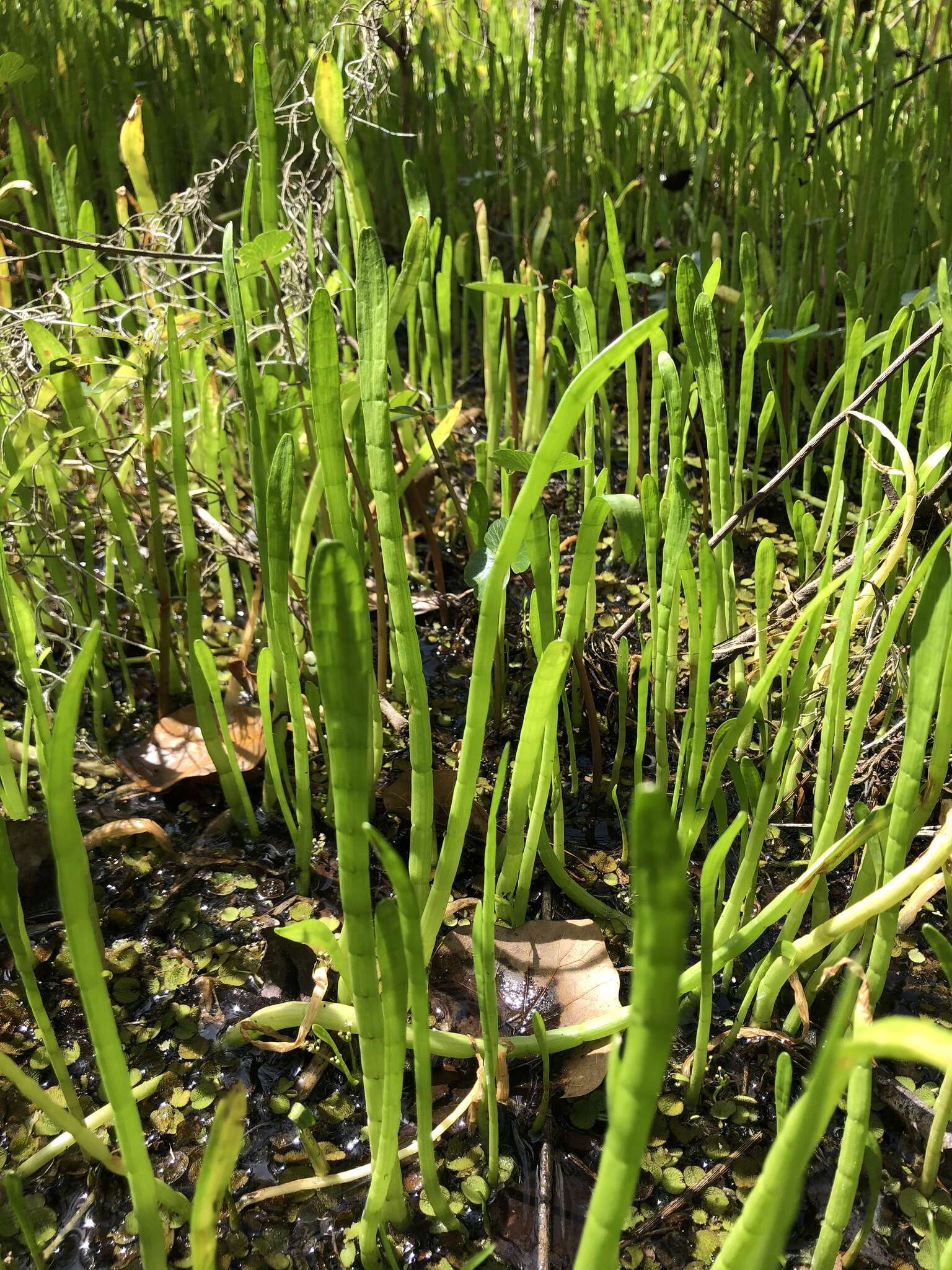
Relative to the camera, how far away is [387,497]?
67cm

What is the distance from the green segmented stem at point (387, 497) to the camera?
26.2 inches

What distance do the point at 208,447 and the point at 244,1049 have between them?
2.57 ft

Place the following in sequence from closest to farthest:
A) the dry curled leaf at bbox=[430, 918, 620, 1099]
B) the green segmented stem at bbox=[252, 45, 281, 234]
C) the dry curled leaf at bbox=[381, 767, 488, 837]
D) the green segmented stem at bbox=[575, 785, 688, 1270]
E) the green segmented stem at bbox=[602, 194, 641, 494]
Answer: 1. the green segmented stem at bbox=[575, 785, 688, 1270]
2. the dry curled leaf at bbox=[430, 918, 620, 1099]
3. the green segmented stem at bbox=[252, 45, 281, 234]
4. the dry curled leaf at bbox=[381, 767, 488, 837]
5. the green segmented stem at bbox=[602, 194, 641, 494]

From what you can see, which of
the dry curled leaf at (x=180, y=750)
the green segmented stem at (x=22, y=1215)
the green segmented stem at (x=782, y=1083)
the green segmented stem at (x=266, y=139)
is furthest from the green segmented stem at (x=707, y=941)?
the green segmented stem at (x=266, y=139)

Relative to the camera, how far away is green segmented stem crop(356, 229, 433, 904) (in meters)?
0.67

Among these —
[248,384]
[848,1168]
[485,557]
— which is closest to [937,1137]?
[848,1168]

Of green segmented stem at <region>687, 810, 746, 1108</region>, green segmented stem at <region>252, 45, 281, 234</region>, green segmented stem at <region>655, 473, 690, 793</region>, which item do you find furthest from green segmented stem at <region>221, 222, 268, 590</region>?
green segmented stem at <region>687, 810, 746, 1108</region>

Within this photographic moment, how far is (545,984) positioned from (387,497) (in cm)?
46

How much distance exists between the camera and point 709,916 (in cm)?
69

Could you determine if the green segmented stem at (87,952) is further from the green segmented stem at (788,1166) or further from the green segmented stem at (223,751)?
the green segmented stem at (223,751)

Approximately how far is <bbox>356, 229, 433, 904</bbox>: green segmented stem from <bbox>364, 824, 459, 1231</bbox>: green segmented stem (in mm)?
98

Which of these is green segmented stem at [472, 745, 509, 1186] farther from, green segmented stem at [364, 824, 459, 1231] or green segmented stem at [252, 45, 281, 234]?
green segmented stem at [252, 45, 281, 234]

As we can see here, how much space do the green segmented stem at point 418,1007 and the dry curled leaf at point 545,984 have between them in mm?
148

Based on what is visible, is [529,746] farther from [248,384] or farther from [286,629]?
[248,384]
